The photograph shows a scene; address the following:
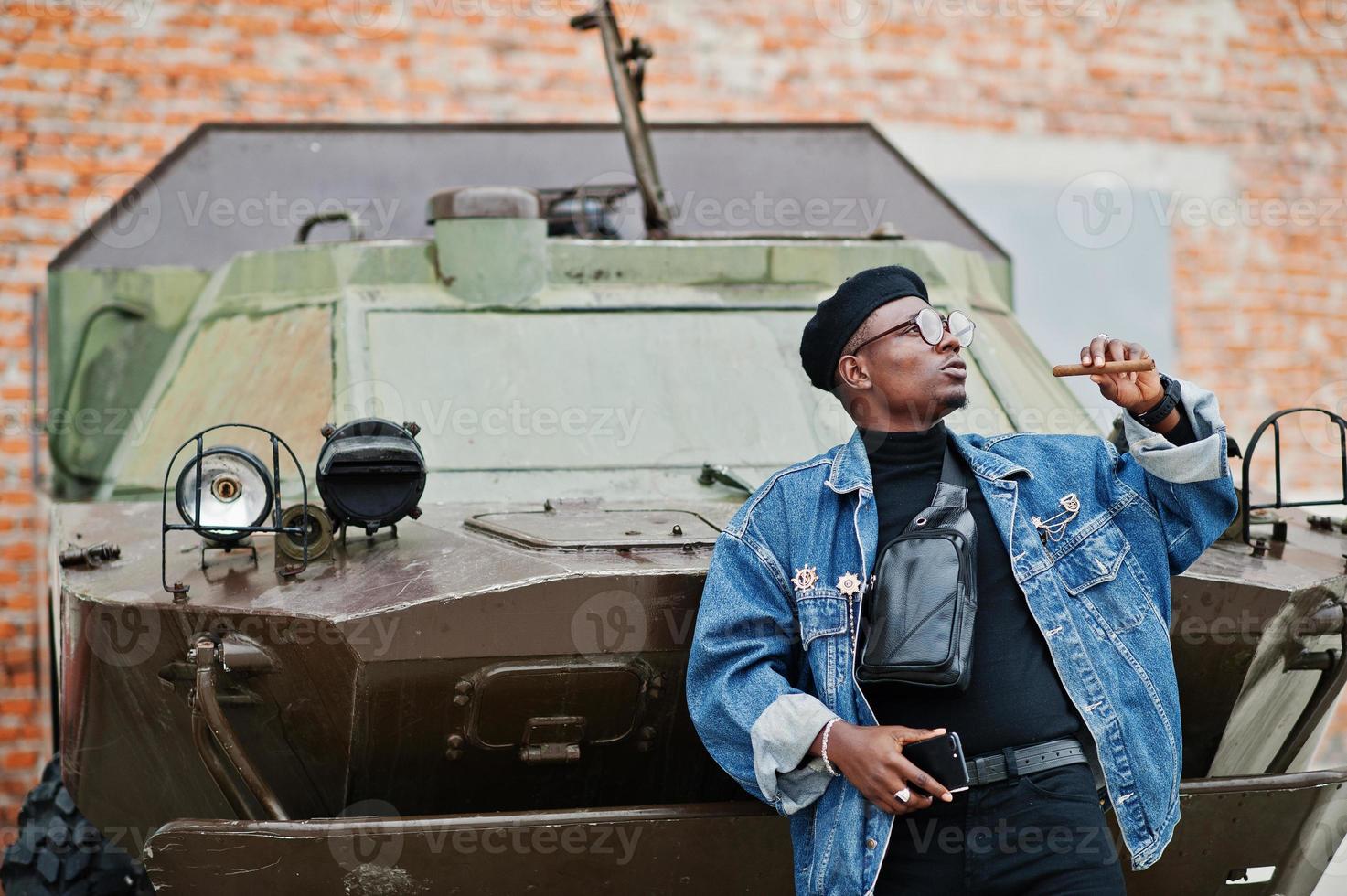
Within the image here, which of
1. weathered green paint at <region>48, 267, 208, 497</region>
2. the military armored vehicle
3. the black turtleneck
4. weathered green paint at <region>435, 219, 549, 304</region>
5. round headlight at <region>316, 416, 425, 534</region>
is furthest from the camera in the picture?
weathered green paint at <region>48, 267, 208, 497</region>

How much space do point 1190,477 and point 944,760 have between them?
0.63 meters

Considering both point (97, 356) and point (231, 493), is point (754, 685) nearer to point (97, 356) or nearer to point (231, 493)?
point (231, 493)

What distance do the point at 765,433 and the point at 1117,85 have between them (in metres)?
5.65

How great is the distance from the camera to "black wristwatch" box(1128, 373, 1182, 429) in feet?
9.09

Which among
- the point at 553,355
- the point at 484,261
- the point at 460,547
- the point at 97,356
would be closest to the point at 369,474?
the point at 460,547

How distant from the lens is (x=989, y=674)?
271 centimetres

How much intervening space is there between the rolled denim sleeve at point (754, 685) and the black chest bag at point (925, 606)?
0.13 meters

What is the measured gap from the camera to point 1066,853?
8.47ft

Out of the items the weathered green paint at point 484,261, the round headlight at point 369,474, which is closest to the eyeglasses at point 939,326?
the round headlight at point 369,474

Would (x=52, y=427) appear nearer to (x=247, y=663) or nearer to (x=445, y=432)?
(x=445, y=432)

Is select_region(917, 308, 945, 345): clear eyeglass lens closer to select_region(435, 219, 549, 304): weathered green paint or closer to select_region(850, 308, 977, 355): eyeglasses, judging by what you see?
select_region(850, 308, 977, 355): eyeglasses

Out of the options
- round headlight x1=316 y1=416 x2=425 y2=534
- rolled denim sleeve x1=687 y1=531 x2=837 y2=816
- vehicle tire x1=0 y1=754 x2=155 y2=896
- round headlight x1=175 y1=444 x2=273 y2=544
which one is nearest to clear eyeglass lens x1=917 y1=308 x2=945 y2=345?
rolled denim sleeve x1=687 y1=531 x2=837 y2=816

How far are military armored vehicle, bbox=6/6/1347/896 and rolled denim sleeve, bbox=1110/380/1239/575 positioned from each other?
1.51 ft

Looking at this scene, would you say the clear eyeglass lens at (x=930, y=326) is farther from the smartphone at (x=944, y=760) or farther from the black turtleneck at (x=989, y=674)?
the smartphone at (x=944, y=760)
